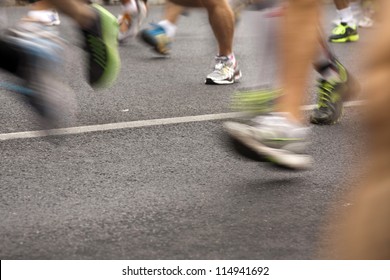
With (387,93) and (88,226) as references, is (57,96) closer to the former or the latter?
(88,226)

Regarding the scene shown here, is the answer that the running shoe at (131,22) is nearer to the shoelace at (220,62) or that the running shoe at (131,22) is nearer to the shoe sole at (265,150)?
the shoelace at (220,62)

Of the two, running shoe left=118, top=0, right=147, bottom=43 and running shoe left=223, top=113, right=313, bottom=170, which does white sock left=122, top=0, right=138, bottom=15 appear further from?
running shoe left=223, top=113, right=313, bottom=170

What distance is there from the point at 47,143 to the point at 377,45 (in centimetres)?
296

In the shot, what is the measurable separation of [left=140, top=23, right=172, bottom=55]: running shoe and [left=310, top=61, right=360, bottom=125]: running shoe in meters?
2.84

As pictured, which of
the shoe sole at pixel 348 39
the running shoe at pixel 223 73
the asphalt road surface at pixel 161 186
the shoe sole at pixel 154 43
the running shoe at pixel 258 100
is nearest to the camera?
the asphalt road surface at pixel 161 186

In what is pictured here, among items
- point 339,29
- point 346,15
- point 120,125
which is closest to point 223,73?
point 120,125

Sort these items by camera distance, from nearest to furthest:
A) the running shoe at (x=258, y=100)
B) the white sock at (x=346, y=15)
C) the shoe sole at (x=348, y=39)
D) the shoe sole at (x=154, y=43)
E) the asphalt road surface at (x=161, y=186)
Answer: the asphalt road surface at (x=161, y=186)
the running shoe at (x=258, y=100)
the shoe sole at (x=154, y=43)
the shoe sole at (x=348, y=39)
the white sock at (x=346, y=15)

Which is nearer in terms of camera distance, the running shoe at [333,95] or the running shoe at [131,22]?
the running shoe at [333,95]

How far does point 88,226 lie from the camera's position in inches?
111

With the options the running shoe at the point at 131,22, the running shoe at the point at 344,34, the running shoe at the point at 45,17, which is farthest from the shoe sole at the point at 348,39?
the running shoe at the point at 45,17

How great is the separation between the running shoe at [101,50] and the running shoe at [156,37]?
3.70 metres

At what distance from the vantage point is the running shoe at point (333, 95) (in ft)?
14.4

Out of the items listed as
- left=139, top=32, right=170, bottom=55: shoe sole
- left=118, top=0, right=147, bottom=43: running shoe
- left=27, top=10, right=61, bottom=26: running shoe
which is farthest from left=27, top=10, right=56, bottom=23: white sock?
left=139, top=32, right=170, bottom=55: shoe sole
